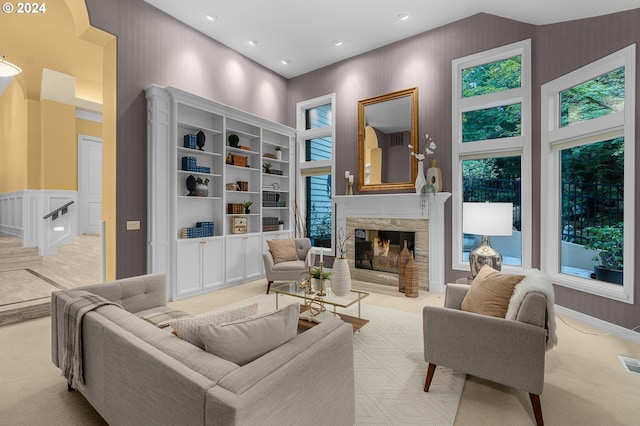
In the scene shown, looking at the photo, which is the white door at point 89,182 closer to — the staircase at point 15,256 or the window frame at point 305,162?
the staircase at point 15,256

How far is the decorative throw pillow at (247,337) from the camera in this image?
47.8 inches

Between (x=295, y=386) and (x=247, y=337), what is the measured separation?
0.27 m

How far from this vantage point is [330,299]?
9.57 ft

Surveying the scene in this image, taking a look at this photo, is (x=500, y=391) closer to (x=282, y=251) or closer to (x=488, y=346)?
(x=488, y=346)

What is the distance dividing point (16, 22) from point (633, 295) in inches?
325

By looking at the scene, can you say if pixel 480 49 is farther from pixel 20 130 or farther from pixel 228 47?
pixel 20 130

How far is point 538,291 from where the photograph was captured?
67.9 inches

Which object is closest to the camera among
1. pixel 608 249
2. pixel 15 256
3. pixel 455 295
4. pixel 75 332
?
pixel 75 332

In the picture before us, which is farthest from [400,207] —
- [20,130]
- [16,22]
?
[20,130]

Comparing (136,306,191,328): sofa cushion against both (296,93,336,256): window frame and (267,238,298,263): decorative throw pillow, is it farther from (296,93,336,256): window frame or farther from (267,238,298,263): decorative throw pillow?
(296,93,336,256): window frame

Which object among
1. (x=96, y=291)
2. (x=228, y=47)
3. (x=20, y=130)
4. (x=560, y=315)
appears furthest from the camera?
(x=20, y=130)

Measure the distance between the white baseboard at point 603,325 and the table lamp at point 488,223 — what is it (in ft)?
3.93

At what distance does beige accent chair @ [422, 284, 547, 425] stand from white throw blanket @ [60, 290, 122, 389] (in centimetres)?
198

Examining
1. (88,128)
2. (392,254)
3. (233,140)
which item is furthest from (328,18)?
(88,128)
